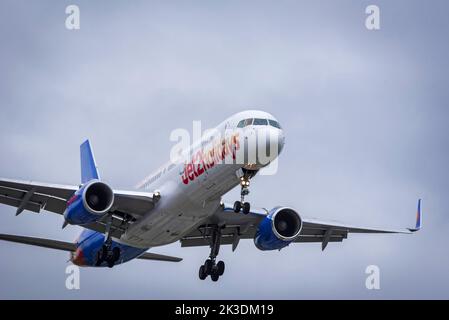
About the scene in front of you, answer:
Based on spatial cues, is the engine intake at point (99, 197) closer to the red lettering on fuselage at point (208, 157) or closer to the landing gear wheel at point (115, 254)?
the red lettering on fuselage at point (208, 157)

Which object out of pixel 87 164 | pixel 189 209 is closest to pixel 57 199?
pixel 189 209

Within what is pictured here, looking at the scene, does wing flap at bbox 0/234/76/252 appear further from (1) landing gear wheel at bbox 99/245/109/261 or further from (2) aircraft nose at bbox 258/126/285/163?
(2) aircraft nose at bbox 258/126/285/163

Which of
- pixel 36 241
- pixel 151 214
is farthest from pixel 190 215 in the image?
pixel 36 241

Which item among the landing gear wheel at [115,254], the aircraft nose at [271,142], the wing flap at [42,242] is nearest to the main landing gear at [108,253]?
the landing gear wheel at [115,254]

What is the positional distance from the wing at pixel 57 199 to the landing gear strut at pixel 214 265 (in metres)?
4.91

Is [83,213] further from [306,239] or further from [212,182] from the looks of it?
[306,239]

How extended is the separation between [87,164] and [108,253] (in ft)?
36.8

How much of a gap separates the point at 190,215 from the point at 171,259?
9250 mm

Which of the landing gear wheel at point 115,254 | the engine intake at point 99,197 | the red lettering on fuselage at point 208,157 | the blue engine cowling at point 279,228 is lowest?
the landing gear wheel at point 115,254

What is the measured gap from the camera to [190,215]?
46094mm

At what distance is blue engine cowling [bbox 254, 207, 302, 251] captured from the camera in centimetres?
5038

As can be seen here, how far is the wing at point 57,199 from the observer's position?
154 feet
